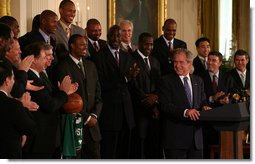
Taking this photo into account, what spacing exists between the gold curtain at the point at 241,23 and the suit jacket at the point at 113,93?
5642 mm

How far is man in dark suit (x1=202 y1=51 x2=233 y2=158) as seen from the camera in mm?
8273

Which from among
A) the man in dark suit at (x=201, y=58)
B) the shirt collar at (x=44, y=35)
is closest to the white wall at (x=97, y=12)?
the shirt collar at (x=44, y=35)

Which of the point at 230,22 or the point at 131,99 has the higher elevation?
the point at 230,22

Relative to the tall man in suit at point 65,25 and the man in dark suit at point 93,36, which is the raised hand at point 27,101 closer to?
the tall man in suit at point 65,25

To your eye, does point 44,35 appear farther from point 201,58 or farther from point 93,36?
point 201,58

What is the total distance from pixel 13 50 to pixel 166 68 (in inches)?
111

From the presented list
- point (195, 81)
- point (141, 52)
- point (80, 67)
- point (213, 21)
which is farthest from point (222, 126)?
point (213, 21)

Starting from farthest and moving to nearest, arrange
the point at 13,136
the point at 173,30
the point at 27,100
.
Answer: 1. the point at 173,30
2. the point at 27,100
3. the point at 13,136

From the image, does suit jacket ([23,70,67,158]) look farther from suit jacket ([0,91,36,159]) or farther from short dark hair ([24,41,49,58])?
suit jacket ([0,91,36,159])

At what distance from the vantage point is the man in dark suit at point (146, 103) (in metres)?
8.16

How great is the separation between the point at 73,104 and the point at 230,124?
1568 mm

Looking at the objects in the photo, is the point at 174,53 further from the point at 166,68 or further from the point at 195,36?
the point at 195,36

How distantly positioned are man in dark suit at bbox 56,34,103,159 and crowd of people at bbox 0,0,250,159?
1cm

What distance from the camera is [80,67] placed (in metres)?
7.30
